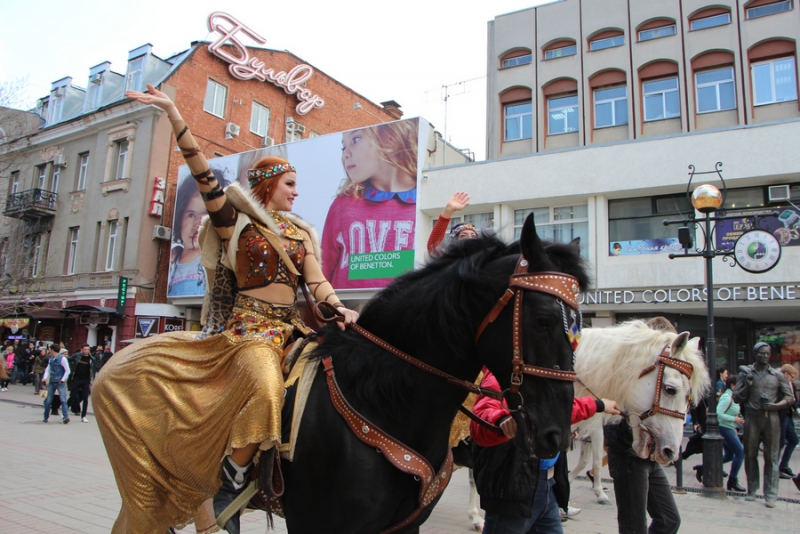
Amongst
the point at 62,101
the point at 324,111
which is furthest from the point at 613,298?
the point at 62,101

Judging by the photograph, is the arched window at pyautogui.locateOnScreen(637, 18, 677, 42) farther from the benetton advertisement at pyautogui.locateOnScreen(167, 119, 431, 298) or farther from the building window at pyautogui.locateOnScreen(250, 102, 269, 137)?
the building window at pyautogui.locateOnScreen(250, 102, 269, 137)

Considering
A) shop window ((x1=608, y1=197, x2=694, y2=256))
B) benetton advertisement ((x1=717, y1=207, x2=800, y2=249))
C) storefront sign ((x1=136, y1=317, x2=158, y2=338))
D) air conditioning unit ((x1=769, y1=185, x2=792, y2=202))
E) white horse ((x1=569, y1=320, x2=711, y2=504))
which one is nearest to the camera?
white horse ((x1=569, y1=320, x2=711, y2=504))

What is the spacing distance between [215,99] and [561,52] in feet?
55.8

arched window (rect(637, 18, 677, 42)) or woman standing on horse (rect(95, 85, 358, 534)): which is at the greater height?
arched window (rect(637, 18, 677, 42))

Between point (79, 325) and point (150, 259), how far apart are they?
5.35 metres

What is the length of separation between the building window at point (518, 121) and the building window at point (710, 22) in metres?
6.54

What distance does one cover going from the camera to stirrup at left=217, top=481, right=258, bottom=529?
8.96 ft

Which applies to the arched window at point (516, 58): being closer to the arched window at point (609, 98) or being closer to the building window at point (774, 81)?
the arched window at point (609, 98)

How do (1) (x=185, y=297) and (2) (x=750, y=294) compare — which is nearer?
(2) (x=750, y=294)

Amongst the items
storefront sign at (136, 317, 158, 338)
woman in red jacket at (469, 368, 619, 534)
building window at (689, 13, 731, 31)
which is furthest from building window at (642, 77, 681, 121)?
storefront sign at (136, 317, 158, 338)

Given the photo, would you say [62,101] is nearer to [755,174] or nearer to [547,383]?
[755,174]

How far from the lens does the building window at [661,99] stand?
21.0 meters

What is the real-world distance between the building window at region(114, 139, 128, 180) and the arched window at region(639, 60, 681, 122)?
24200 mm

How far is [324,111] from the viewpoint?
A: 1283 inches
